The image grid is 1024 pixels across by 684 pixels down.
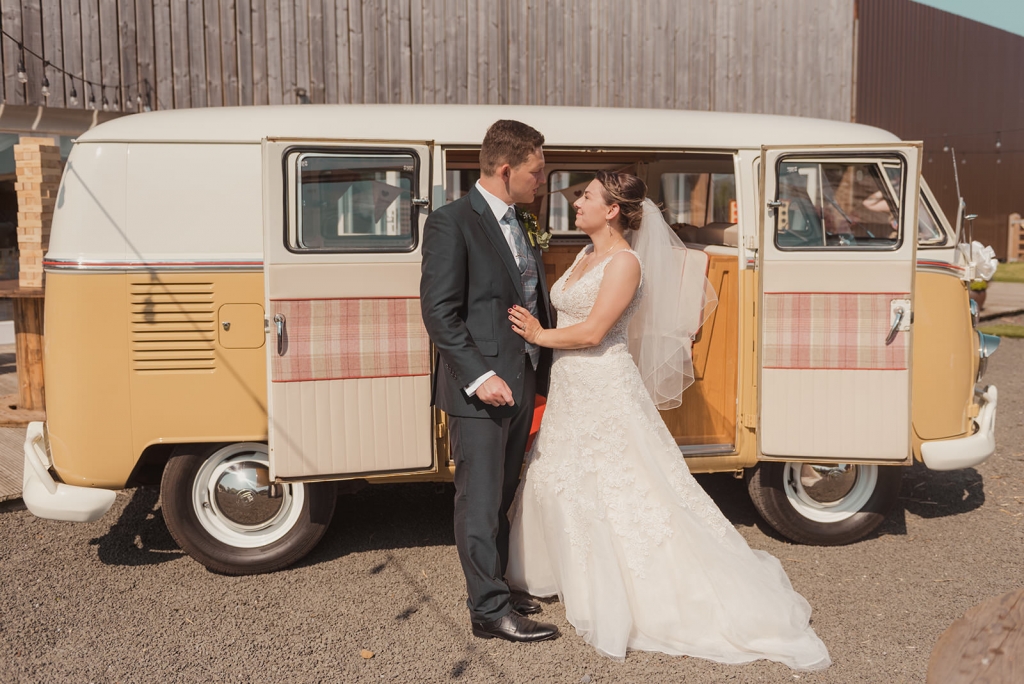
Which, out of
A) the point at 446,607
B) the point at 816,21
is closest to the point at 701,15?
the point at 816,21

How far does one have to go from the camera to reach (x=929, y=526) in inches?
207

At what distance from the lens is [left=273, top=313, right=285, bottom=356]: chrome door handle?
4023 mm

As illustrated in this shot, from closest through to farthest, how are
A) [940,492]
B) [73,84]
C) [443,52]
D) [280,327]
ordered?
[280,327]
[940,492]
[73,84]
[443,52]

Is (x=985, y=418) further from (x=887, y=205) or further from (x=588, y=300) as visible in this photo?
(x=588, y=300)

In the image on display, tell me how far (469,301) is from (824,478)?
2.38 metres

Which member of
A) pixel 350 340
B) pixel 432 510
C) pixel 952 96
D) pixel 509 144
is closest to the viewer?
pixel 509 144

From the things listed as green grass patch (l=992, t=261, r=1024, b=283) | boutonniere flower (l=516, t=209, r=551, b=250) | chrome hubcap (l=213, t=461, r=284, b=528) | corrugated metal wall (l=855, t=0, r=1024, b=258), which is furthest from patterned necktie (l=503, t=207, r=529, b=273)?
green grass patch (l=992, t=261, r=1024, b=283)

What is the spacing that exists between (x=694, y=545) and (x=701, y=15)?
29.0 ft

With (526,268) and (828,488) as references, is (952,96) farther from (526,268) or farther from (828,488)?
(526,268)

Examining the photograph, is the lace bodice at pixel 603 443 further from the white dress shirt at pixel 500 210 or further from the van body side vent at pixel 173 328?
the van body side vent at pixel 173 328

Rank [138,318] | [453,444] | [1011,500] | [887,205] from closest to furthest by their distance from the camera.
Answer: [453,444] → [138,318] → [887,205] → [1011,500]

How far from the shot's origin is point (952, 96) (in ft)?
54.5

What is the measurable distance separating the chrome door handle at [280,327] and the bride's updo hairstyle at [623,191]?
152cm

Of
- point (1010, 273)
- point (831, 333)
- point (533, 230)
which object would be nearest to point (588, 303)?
point (533, 230)
